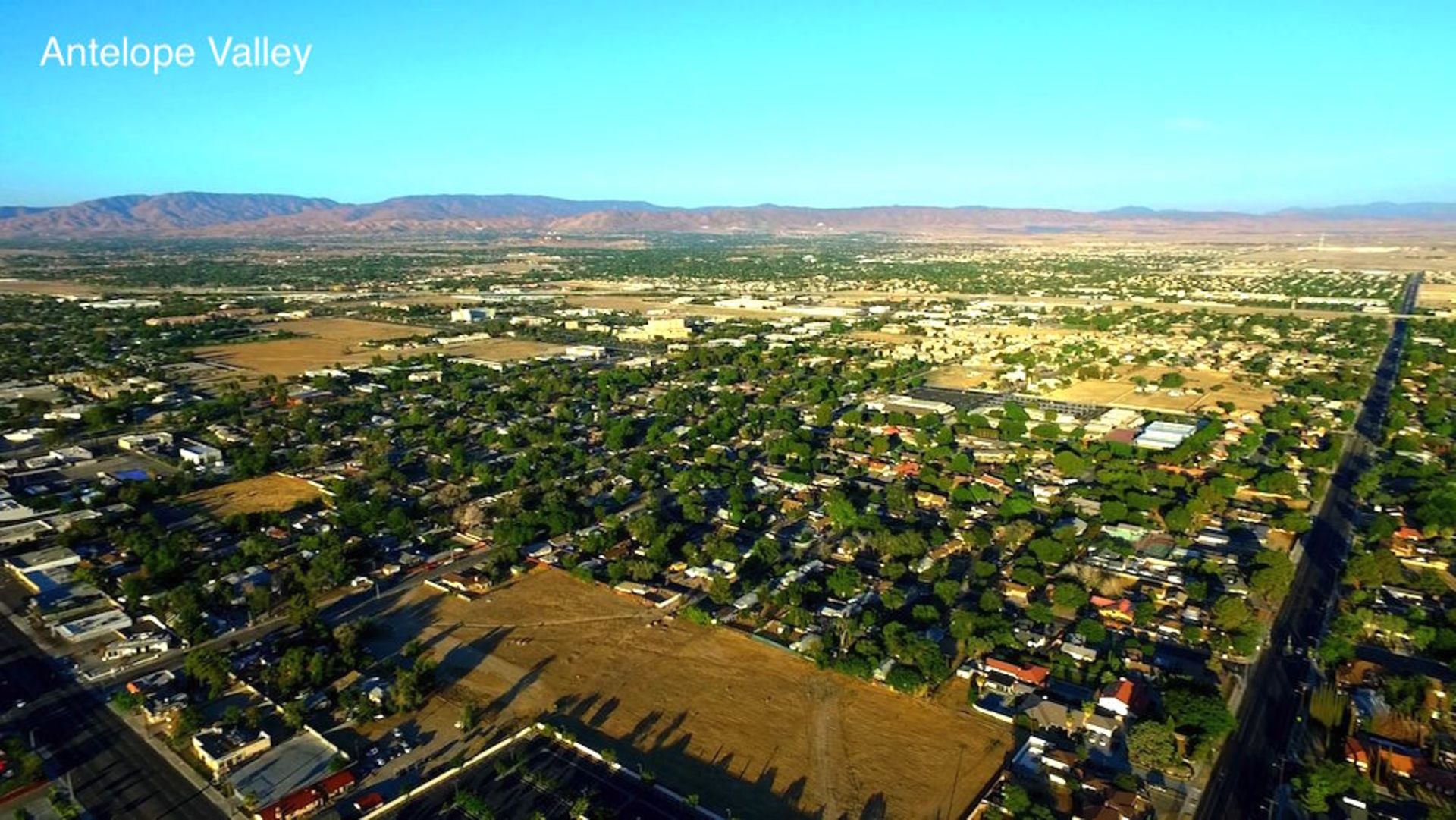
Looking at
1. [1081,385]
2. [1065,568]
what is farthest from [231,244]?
[1065,568]

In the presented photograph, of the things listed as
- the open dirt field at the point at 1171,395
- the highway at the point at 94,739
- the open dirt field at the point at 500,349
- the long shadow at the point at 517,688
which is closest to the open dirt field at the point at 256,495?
the highway at the point at 94,739

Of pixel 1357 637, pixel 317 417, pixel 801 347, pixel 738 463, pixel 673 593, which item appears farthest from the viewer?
pixel 801 347

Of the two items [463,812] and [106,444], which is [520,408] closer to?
[106,444]

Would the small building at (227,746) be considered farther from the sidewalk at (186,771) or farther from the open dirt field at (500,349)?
the open dirt field at (500,349)

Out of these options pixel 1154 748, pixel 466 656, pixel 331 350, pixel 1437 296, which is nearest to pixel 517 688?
pixel 466 656

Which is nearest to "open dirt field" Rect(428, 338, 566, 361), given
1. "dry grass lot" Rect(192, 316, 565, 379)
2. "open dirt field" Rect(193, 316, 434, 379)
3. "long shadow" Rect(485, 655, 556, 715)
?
"dry grass lot" Rect(192, 316, 565, 379)

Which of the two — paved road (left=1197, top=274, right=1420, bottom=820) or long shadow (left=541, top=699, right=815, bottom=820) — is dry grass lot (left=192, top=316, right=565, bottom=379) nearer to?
long shadow (left=541, top=699, right=815, bottom=820)

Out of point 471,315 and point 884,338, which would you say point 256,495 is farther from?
point 471,315
